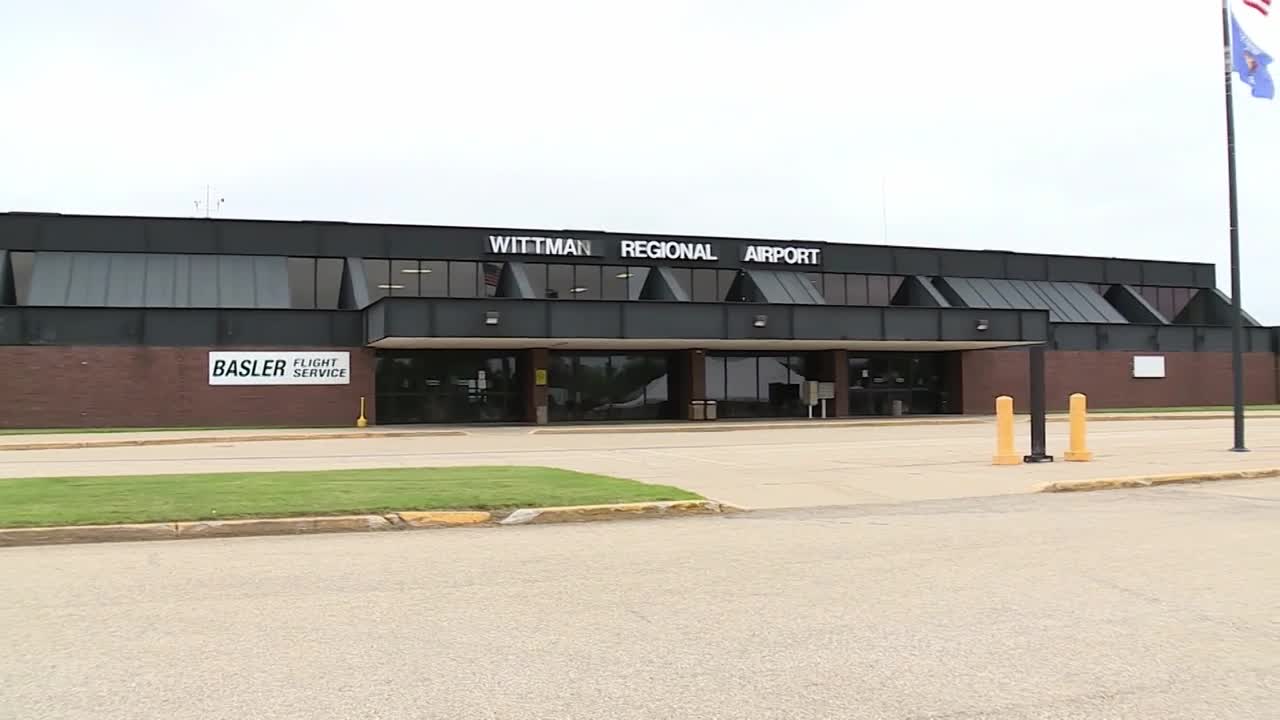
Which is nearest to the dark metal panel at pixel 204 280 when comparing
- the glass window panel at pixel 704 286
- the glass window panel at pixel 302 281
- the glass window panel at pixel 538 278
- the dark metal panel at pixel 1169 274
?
the glass window panel at pixel 302 281

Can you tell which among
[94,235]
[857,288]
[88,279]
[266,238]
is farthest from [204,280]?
[857,288]

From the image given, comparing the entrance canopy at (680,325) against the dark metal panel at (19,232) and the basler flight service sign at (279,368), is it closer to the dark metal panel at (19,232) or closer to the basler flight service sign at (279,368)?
the basler flight service sign at (279,368)

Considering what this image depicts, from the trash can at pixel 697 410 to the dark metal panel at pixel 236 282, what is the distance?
637 inches

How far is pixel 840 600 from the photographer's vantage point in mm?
7453

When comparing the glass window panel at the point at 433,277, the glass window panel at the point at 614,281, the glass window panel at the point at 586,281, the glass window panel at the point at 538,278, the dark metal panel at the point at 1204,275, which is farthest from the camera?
the dark metal panel at the point at 1204,275

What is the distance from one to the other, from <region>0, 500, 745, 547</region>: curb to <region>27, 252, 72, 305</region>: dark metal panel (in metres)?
29.2

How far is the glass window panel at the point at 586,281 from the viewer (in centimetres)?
4325

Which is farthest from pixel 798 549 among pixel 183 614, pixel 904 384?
pixel 904 384

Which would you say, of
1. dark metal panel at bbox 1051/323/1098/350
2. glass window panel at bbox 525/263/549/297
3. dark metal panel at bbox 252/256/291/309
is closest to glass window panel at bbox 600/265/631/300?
glass window panel at bbox 525/263/549/297

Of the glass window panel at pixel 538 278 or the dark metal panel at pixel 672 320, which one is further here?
the glass window panel at pixel 538 278

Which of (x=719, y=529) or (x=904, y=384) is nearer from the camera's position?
(x=719, y=529)

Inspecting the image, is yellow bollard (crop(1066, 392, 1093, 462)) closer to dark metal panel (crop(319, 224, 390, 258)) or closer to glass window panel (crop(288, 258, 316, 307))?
dark metal panel (crop(319, 224, 390, 258))

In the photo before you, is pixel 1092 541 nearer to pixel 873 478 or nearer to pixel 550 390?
pixel 873 478

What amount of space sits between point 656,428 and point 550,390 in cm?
766
